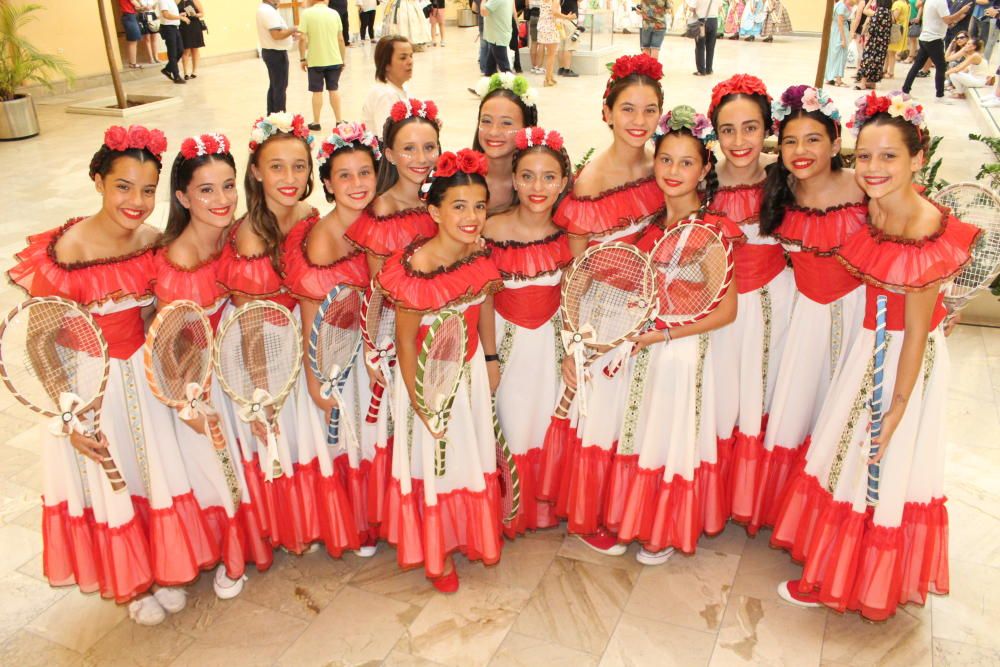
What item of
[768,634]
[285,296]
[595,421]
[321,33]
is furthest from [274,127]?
[321,33]

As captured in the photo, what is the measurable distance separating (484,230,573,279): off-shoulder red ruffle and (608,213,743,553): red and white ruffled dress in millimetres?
366

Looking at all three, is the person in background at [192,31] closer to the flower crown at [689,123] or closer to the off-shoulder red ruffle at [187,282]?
the off-shoulder red ruffle at [187,282]

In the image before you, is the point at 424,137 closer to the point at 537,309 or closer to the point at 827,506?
the point at 537,309

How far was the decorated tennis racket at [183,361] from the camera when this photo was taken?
2.81m

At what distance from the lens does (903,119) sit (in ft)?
9.23

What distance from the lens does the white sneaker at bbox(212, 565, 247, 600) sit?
350 cm

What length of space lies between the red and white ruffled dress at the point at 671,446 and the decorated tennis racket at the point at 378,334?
101cm

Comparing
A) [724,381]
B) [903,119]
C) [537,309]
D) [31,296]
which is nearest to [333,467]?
[537,309]

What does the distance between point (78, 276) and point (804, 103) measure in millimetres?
2739

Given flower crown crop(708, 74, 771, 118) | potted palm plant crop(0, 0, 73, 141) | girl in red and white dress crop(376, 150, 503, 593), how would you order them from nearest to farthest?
girl in red and white dress crop(376, 150, 503, 593) → flower crown crop(708, 74, 771, 118) → potted palm plant crop(0, 0, 73, 141)

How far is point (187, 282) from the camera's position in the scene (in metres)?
3.01

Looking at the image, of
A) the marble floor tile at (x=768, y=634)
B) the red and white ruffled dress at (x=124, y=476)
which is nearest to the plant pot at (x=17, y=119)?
the red and white ruffled dress at (x=124, y=476)

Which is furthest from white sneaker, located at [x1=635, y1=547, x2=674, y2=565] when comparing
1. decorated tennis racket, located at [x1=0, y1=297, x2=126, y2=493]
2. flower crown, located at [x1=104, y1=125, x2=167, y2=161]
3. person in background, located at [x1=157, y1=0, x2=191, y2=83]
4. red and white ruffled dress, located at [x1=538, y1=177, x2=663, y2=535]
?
person in background, located at [x1=157, y1=0, x2=191, y2=83]

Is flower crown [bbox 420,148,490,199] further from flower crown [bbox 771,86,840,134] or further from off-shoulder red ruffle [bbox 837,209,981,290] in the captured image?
off-shoulder red ruffle [bbox 837,209,981,290]
